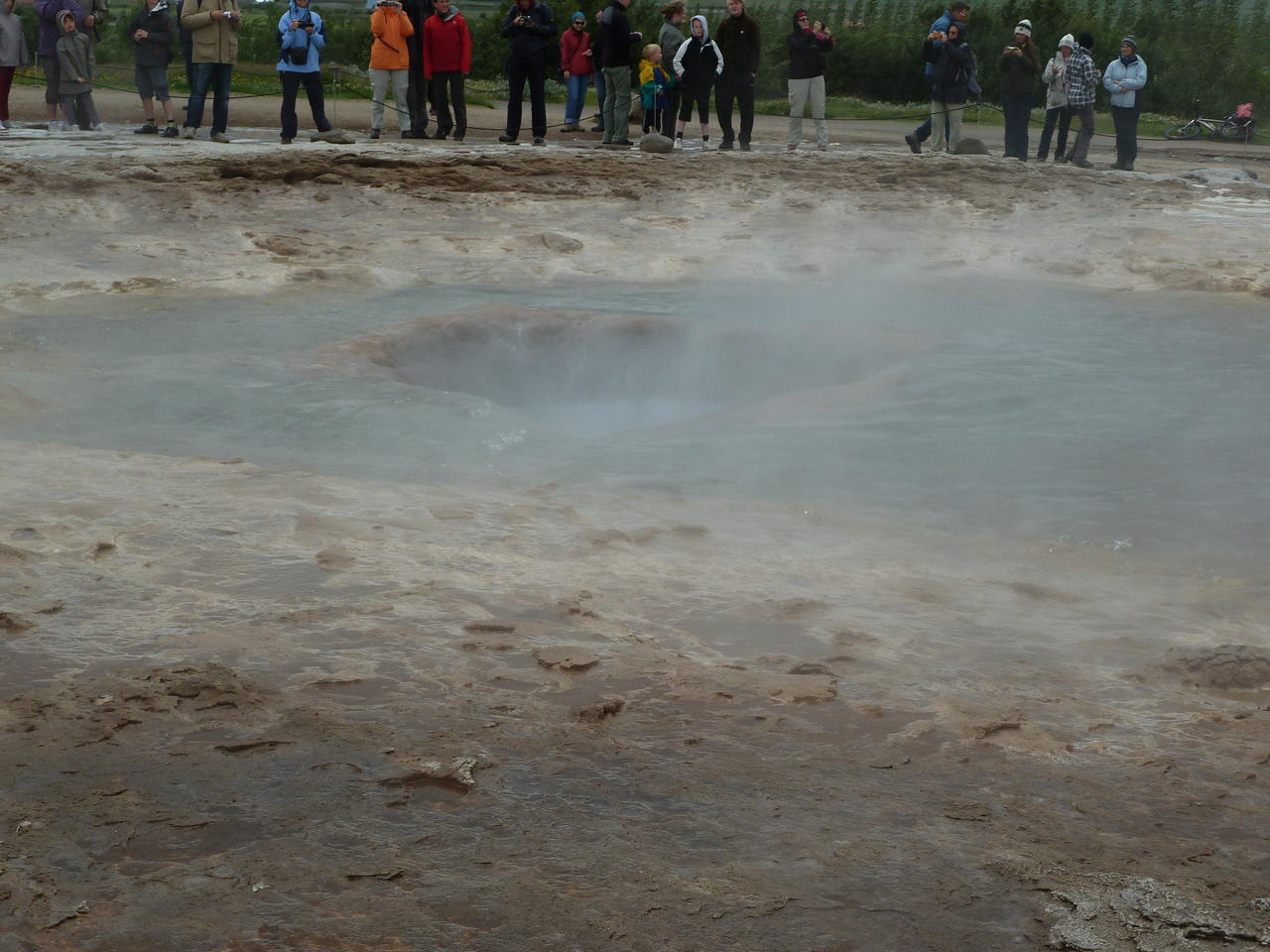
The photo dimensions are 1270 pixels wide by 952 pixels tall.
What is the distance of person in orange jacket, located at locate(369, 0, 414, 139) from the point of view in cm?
1144

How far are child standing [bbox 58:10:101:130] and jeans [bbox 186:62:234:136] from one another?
943 millimetres

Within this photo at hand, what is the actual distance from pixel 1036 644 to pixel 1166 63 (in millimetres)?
24976

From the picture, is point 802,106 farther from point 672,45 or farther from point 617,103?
point 617,103

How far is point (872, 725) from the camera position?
2832 mm

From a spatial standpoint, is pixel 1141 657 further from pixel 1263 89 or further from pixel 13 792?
pixel 1263 89

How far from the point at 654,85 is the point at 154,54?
4391 millimetres

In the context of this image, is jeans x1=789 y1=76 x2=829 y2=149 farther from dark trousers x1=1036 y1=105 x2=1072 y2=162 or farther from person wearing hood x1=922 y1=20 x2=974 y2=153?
dark trousers x1=1036 y1=105 x2=1072 y2=162

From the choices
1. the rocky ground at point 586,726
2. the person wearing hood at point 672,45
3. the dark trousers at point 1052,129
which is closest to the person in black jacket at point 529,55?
the person wearing hood at point 672,45

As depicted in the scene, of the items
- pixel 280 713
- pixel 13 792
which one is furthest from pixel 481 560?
pixel 13 792

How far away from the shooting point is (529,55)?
39.0ft

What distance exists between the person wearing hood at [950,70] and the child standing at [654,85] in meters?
2.39

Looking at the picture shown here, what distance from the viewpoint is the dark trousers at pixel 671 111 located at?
12.4 m

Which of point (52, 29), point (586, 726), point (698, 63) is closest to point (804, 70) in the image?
point (698, 63)

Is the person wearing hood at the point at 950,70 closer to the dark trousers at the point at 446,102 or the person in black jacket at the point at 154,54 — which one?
the dark trousers at the point at 446,102
